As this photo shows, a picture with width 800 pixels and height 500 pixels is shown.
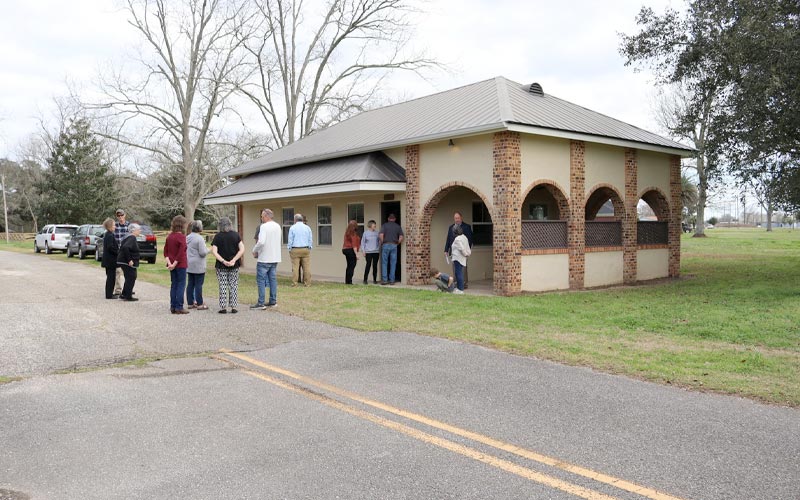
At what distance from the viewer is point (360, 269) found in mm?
18484

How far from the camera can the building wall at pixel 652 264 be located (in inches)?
684

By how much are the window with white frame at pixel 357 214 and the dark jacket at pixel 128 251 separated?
6840 millimetres

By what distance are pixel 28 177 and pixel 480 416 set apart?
7250cm

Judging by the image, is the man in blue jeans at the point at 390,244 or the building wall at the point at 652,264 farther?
the building wall at the point at 652,264

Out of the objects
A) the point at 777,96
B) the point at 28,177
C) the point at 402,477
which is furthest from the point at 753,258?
the point at 28,177

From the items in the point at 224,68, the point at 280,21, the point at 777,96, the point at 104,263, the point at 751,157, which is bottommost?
the point at 104,263

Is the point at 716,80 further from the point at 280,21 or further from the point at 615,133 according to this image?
the point at 280,21

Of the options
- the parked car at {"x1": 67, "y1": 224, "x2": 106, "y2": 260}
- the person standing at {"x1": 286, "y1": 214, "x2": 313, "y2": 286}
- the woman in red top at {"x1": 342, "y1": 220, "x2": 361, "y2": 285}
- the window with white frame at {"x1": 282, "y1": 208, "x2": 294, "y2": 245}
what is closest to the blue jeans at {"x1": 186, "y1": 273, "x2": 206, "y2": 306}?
the person standing at {"x1": 286, "y1": 214, "x2": 313, "y2": 286}

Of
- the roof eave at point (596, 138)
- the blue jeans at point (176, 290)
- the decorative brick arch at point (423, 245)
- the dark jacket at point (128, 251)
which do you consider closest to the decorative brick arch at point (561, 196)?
the roof eave at point (596, 138)

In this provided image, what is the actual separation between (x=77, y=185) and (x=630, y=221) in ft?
138

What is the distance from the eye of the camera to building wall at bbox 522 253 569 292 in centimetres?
1403

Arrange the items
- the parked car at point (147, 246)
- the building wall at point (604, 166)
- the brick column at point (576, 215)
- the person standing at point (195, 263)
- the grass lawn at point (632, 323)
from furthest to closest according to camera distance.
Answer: the parked car at point (147, 246), the building wall at point (604, 166), the brick column at point (576, 215), the person standing at point (195, 263), the grass lawn at point (632, 323)

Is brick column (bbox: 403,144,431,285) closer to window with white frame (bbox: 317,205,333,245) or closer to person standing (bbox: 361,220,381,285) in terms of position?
person standing (bbox: 361,220,381,285)

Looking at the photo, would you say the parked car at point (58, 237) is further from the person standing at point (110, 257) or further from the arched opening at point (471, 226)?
the arched opening at point (471, 226)
